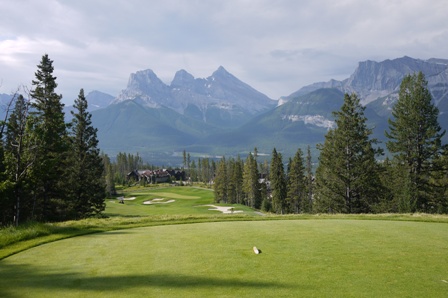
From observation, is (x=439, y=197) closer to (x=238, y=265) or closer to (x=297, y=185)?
(x=297, y=185)

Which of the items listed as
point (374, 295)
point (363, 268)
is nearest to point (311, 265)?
point (363, 268)

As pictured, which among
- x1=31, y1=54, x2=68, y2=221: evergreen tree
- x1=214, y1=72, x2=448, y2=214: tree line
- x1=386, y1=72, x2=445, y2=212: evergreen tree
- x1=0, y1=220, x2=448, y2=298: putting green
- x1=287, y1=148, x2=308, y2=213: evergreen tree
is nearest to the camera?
x1=0, y1=220, x2=448, y2=298: putting green

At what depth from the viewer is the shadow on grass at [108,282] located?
7.25 metres

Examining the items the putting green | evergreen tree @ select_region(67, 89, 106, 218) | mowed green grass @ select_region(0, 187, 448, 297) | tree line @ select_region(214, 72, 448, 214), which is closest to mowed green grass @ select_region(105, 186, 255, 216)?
evergreen tree @ select_region(67, 89, 106, 218)

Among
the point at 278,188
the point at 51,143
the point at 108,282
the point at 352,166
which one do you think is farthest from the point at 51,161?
the point at 278,188

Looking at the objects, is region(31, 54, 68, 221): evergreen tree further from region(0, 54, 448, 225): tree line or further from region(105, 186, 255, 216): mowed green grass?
region(105, 186, 255, 216): mowed green grass

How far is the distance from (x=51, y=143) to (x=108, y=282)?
28642 mm

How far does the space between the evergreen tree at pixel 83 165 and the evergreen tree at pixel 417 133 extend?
36.7 m

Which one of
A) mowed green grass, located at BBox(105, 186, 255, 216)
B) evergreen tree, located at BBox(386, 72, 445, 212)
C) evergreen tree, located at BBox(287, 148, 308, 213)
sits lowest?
mowed green grass, located at BBox(105, 186, 255, 216)

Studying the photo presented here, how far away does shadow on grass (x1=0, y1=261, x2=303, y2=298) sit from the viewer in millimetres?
7254

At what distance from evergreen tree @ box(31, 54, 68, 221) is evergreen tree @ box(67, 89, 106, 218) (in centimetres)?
271

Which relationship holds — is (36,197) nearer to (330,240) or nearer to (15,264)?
(15,264)

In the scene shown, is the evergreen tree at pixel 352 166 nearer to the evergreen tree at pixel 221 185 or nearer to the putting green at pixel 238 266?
the putting green at pixel 238 266

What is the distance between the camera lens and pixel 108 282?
7.74 meters
